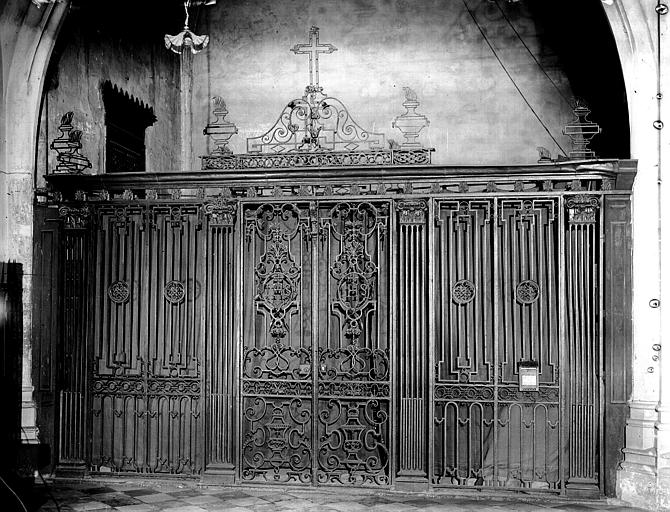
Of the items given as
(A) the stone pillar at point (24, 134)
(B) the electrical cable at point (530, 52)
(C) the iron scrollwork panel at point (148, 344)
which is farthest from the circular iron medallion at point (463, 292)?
(A) the stone pillar at point (24, 134)

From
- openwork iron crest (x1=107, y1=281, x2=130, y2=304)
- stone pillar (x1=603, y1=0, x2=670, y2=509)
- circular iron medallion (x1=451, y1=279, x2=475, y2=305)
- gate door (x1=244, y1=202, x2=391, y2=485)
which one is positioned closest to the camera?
stone pillar (x1=603, y1=0, x2=670, y2=509)

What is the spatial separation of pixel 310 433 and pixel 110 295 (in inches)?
88.1

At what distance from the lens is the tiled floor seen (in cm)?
675

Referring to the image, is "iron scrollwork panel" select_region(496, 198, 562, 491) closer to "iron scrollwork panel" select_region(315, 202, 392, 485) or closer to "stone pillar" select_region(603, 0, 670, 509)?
"stone pillar" select_region(603, 0, 670, 509)

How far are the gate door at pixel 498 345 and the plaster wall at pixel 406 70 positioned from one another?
265 centimetres

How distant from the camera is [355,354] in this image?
24.5 feet

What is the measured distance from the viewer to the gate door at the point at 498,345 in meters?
7.18

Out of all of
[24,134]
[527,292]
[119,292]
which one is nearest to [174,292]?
[119,292]

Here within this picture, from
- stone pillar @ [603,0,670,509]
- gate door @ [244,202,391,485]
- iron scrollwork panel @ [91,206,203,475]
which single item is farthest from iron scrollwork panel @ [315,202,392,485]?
stone pillar @ [603,0,670,509]

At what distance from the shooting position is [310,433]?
24.9 ft

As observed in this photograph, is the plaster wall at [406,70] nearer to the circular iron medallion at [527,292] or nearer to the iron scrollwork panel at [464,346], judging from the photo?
the iron scrollwork panel at [464,346]

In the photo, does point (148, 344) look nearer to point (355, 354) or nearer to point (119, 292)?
point (119, 292)

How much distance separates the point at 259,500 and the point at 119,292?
2.30 meters

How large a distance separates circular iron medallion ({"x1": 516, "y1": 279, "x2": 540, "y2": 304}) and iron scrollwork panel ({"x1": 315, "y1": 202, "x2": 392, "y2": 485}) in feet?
3.82
